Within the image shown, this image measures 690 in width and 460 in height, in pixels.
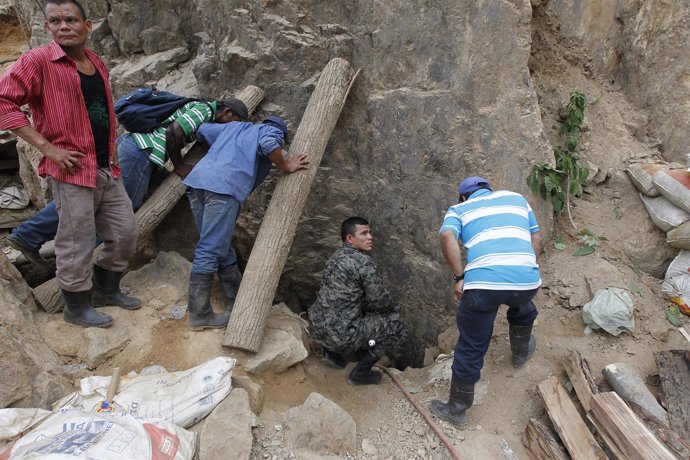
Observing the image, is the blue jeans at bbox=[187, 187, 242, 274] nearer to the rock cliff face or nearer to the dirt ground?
the dirt ground

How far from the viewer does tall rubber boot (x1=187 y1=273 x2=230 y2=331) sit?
12.3 feet

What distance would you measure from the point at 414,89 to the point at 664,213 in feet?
7.90

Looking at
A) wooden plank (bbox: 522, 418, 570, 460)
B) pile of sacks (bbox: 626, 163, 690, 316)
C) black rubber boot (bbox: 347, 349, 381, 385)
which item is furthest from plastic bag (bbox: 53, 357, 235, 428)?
pile of sacks (bbox: 626, 163, 690, 316)

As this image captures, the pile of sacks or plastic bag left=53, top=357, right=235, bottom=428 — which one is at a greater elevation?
the pile of sacks

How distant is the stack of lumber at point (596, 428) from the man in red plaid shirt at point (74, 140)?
328 centimetres

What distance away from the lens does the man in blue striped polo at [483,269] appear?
294 cm

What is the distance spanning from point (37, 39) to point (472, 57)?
5.65 meters

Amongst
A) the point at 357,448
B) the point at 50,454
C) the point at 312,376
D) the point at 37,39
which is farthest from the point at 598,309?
the point at 37,39

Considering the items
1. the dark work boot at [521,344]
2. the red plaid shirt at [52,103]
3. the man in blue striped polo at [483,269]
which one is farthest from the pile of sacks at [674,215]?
the red plaid shirt at [52,103]

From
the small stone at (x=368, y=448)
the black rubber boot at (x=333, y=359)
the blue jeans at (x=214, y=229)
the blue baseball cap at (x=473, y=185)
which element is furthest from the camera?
the black rubber boot at (x=333, y=359)

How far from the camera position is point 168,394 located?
295 centimetres

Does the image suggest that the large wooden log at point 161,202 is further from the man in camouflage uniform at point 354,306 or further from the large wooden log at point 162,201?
the man in camouflage uniform at point 354,306

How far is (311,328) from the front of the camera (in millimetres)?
3938

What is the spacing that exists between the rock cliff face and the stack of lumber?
5.02ft
